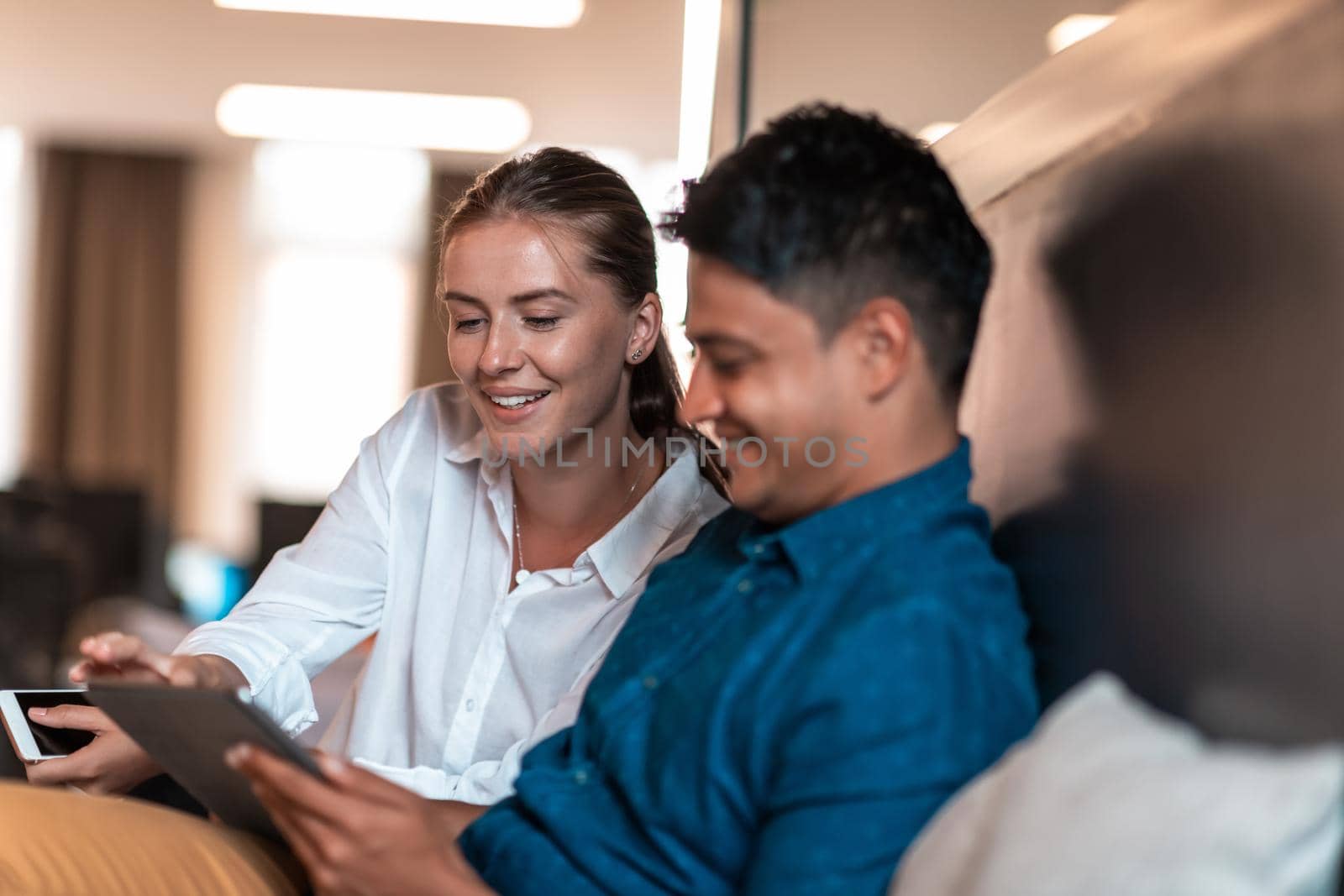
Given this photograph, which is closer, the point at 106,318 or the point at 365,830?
the point at 365,830

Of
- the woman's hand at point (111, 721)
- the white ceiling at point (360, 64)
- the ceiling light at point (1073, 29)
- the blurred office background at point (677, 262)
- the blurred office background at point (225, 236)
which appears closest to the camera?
the blurred office background at point (677, 262)

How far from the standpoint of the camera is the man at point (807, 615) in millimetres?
973

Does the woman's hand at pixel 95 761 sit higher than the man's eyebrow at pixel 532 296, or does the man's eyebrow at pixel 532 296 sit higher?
the man's eyebrow at pixel 532 296

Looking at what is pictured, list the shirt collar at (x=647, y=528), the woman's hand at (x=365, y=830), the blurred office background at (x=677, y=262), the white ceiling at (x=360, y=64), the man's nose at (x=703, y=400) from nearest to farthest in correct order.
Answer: the blurred office background at (x=677, y=262), the woman's hand at (x=365, y=830), the man's nose at (x=703, y=400), the shirt collar at (x=647, y=528), the white ceiling at (x=360, y=64)

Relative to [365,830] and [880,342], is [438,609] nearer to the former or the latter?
[365,830]

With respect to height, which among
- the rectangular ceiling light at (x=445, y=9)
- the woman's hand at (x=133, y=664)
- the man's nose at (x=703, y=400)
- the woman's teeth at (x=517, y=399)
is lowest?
the woman's hand at (x=133, y=664)

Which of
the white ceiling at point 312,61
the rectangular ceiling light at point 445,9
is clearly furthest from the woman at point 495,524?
the white ceiling at point 312,61

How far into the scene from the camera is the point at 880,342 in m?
1.12

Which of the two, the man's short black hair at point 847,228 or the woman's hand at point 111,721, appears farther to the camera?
the woman's hand at point 111,721

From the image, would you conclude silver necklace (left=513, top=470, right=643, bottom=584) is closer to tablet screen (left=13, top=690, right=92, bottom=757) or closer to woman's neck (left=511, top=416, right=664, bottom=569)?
woman's neck (left=511, top=416, right=664, bottom=569)

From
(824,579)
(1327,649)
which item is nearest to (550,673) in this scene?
(824,579)

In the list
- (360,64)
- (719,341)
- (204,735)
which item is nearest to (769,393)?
(719,341)

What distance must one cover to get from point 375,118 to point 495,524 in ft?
18.4

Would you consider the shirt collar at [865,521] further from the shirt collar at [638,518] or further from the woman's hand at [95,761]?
the woman's hand at [95,761]
